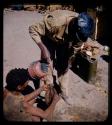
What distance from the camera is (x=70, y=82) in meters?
3.21

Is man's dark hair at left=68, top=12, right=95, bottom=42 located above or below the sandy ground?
above

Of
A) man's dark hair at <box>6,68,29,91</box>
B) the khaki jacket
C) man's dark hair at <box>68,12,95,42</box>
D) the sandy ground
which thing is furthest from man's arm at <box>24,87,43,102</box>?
man's dark hair at <box>68,12,95,42</box>

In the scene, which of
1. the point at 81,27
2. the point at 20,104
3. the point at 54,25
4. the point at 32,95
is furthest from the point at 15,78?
the point at 81,27

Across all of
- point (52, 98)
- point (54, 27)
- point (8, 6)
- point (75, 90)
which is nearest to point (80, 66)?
point (75, 90)

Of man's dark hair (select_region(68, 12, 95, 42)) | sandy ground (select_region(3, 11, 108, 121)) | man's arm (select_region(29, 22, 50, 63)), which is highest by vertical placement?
man's dark hair (select_region(68, 12, 95, 42))

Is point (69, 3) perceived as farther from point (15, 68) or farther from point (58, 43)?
point (15, 68)

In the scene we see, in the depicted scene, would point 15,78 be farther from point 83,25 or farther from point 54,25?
point 83,25

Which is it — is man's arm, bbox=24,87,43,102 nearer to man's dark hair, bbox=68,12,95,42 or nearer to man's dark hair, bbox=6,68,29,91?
man's dark hair, bbox=6,68,29,91

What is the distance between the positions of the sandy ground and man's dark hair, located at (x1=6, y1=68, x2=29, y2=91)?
0.07m

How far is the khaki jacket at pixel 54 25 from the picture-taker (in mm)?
2564

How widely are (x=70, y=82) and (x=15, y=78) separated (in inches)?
26.4

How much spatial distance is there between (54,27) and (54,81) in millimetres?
611

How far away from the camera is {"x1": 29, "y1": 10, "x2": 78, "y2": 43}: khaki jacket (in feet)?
8.41

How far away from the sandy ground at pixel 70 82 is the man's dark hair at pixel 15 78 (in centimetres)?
7
